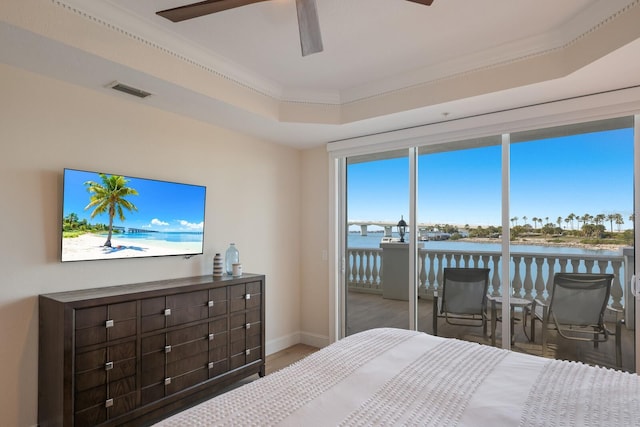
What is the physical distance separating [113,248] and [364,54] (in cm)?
236

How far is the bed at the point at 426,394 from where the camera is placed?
123 cm

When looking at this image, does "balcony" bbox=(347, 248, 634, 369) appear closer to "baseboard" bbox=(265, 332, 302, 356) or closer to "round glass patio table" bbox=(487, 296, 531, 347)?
"round glass patio table" bbox=(487, 296, 531, 347)

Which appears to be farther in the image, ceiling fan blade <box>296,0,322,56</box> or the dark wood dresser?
the dark wood dresser

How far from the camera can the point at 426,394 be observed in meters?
1.41

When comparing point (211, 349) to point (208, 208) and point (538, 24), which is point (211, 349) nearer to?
point (208, 208)

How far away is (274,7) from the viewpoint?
85.0 inches

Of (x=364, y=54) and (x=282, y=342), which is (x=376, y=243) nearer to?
(x=282, y=342)

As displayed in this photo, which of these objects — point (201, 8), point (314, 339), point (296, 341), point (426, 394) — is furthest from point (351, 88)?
point (296, 341)

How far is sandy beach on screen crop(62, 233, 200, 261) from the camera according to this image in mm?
2428

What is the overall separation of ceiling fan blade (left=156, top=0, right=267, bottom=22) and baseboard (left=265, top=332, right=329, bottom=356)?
10.7ft

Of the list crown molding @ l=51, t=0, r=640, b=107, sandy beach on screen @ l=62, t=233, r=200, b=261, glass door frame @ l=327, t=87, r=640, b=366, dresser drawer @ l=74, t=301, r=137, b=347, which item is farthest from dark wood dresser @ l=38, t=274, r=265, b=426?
crown molding @ l=51, t=0, r=640, b=107

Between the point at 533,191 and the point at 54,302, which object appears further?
the point at 533,191

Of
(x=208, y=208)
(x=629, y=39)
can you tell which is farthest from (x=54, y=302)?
(x=629, y=39)

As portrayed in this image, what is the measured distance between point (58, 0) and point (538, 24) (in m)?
2.84
